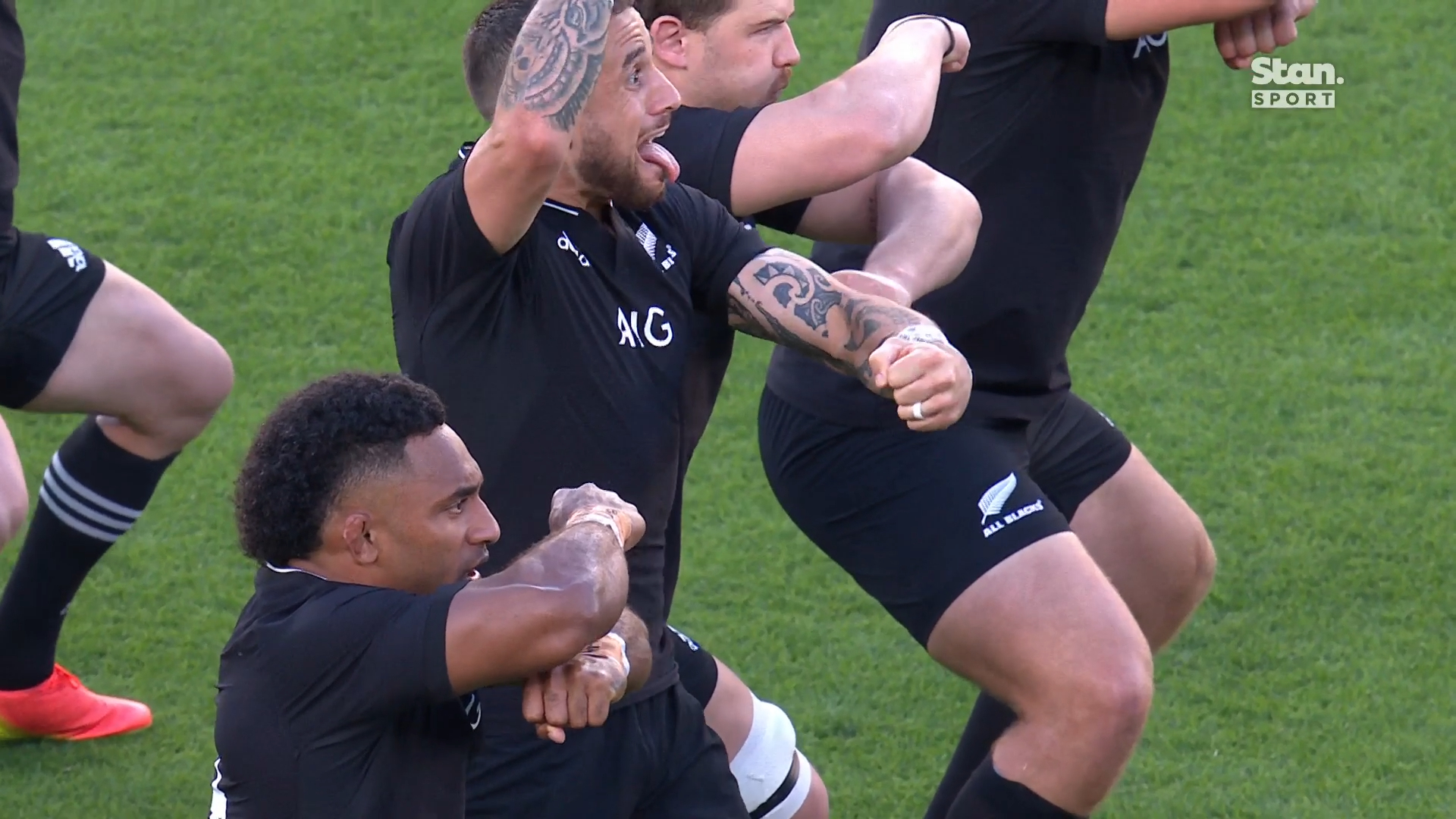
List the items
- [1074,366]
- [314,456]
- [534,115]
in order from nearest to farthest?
1. [314,456]
2. [534,115]
3. [1074,366]

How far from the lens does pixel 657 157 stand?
3002 mm

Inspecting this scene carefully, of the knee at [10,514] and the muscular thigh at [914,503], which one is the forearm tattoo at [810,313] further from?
the knee at [10,514]

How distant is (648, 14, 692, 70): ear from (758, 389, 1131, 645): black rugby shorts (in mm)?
774

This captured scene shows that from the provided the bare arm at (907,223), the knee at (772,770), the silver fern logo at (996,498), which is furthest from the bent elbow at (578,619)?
the silver fern logo at (996,498)

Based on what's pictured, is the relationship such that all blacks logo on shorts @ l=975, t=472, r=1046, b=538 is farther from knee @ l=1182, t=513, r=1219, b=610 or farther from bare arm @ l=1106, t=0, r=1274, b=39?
bare arm @ l=1106, t=0, r=1274, b=39

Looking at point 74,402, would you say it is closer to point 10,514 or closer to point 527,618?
point 10,514

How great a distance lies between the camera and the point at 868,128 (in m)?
3.23

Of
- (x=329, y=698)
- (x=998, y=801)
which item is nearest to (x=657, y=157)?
(x=329, y=698)

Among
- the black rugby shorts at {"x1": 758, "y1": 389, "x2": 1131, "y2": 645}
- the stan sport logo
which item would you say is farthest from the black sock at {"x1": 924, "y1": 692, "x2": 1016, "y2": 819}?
the stan sport logo

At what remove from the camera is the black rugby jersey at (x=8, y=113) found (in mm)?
4273

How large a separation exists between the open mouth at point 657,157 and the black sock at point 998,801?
4.06ft

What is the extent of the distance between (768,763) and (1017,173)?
1.16 metres

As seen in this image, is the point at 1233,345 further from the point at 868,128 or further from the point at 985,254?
the point at 868,128

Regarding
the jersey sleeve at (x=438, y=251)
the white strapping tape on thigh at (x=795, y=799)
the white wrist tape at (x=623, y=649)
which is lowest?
the white strapping tape on thigh at (x=795, y=799)
